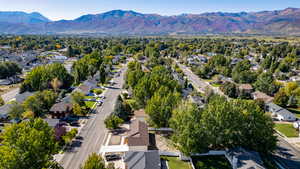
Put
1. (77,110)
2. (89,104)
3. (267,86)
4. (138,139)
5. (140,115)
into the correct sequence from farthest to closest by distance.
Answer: (267,86) < (89,104) < (140,115) < (77,110) < (138,139)

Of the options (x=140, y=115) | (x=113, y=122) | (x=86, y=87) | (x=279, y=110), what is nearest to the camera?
(x=113, y=122)

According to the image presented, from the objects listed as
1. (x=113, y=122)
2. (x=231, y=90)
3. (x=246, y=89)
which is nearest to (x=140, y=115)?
(x=113, y=122)

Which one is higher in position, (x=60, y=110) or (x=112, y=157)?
(x=60, y=110)

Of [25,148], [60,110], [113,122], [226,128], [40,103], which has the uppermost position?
[25,148]

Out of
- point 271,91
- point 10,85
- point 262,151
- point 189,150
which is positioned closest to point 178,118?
point 189,150

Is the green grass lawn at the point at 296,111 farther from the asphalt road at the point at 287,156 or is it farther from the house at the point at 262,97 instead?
the asphalt road at the point at 287,156

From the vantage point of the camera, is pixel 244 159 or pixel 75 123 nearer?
pixel 244 159

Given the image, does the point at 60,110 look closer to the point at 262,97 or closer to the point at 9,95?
the point at 9,95
